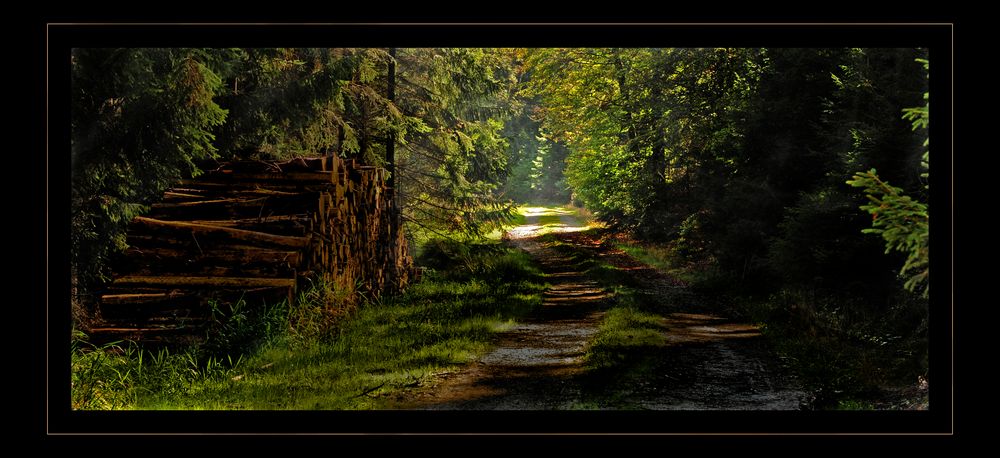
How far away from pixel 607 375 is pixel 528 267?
10267 millimetres

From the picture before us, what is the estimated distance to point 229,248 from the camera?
8672 mm

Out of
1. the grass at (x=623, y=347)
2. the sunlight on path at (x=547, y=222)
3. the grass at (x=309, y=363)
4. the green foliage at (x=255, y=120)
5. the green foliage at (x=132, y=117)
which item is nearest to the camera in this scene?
the grass at (x=309, y=363)

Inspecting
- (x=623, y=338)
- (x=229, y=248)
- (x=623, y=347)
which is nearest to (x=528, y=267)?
(x=623, y=338)

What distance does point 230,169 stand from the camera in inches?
392

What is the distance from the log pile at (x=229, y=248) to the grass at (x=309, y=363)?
13.1 inches

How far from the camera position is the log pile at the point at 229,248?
324 inches

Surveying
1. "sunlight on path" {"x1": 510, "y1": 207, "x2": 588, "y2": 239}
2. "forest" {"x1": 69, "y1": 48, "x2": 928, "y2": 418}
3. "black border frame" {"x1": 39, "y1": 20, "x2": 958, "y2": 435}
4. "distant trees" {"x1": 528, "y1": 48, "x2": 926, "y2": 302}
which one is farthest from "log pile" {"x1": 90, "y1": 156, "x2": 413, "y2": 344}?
"sunlight on path" {"x1": 510, "y1": 207, "x2": 588, "y2": 239}

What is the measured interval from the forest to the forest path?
0.14 feet
